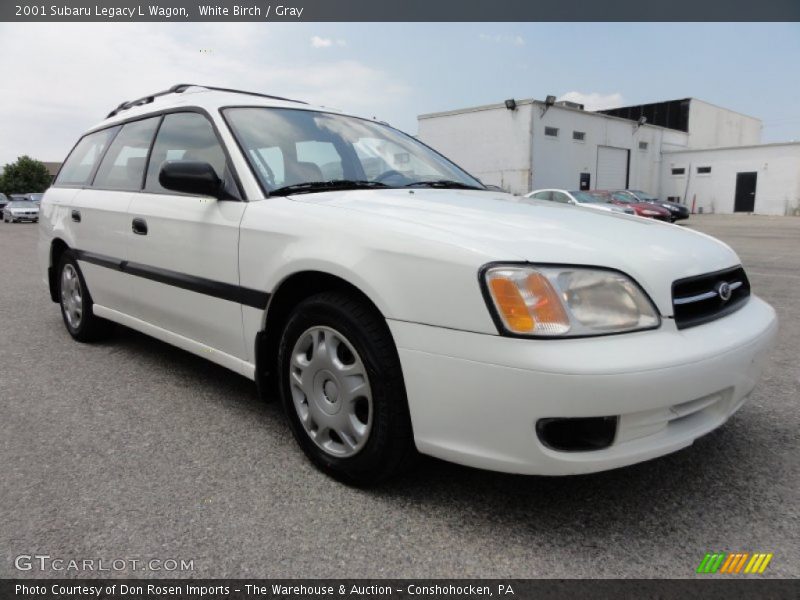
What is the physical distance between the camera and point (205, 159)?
2934mm

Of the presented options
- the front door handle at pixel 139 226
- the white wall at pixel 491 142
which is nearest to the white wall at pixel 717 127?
the white wall at pixel 491 142

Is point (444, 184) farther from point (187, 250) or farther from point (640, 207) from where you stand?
point (640, 207)

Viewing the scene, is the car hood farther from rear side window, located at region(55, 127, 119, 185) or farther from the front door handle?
rear side window, located at region(55, 127, 119, 185)

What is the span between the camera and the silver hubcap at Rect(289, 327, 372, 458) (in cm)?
216

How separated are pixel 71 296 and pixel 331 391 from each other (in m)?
3.10

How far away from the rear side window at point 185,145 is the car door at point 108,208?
149 millimetres

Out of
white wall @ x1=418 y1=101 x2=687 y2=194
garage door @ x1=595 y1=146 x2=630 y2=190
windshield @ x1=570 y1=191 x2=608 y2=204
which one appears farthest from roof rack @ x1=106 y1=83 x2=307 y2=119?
garage door @ x1=595 y1=146 x2=630 y2=190

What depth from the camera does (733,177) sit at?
35.7 meters

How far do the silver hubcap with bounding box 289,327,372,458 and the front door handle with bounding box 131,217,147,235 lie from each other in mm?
1414

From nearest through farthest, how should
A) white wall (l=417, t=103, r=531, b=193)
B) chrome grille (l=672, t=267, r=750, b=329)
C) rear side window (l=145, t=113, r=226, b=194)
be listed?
chrome grille (l=672, t=267, r=750, b=329), rear side window (l=145, t=113, r=226, b=194), white wall (l=417, t=103, r=531, b=193)

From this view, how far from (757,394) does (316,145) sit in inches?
109

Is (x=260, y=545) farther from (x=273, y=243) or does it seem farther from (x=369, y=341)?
(x=273, y=243)
